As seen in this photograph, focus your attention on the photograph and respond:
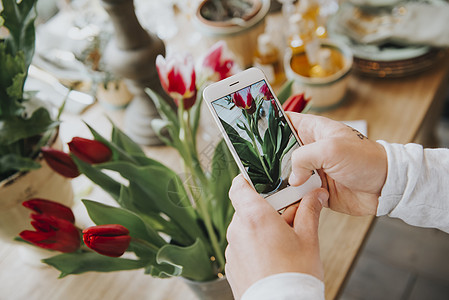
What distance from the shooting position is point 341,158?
1.68ft

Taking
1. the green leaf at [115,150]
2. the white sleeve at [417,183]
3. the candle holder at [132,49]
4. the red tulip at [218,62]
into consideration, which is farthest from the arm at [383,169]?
the candle holder at [132,49]

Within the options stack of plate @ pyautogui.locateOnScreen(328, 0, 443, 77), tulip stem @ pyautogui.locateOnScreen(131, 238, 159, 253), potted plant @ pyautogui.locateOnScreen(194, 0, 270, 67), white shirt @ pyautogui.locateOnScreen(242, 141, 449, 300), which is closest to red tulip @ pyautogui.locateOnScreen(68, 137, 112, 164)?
tulip stem @ pyautogui.locateOnScreen(131, 238, 159, 253)

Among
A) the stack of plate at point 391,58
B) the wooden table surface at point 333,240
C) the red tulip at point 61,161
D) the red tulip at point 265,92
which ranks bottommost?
the wooden table surface at point 333,240

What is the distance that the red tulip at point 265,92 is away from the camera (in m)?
0.53

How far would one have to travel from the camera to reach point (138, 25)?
79 cm

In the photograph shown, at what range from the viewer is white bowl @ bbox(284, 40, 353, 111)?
2.85ft

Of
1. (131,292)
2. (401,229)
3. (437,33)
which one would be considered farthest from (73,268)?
(401,229)

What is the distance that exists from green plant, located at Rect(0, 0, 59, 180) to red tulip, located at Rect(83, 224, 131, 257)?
0.23 meters

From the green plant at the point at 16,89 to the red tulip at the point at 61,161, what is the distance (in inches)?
2.9

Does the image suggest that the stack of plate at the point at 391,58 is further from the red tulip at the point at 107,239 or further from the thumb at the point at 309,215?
the red tulip at the point at 107,239

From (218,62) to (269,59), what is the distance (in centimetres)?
41

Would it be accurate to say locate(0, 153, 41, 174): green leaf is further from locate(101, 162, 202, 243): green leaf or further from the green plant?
locate(101, 162, 202, 243): green leaf

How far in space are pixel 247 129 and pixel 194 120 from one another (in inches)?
6.0

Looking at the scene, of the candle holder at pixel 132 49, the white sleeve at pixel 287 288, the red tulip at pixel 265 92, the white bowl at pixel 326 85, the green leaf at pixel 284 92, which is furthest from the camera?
the white bowl at pixel 326 85
